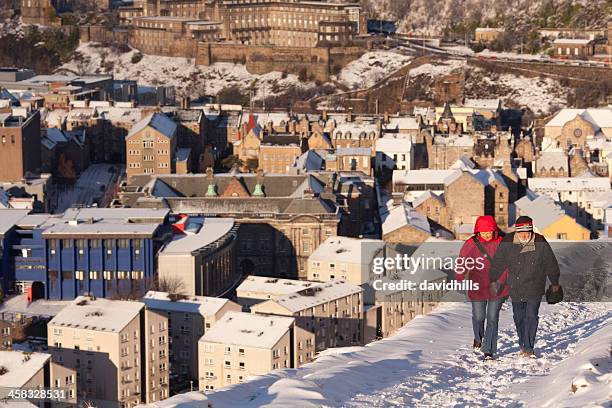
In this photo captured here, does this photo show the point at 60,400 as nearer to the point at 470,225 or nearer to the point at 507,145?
the point at 470,225

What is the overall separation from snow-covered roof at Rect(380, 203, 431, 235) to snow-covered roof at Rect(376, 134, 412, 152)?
43.6 feet

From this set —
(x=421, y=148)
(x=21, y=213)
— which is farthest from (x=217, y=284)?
(x=421, y=148)

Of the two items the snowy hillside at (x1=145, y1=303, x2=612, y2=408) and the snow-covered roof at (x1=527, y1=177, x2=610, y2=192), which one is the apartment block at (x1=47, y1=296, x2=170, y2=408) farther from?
the snow-covered roof at (x1=527, y1=177, x2=610, y2=192)

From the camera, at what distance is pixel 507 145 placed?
69.8 metres

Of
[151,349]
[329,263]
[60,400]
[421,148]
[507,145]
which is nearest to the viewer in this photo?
[60,400]

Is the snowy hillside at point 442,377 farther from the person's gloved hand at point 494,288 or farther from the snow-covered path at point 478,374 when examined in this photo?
the person's gloved hand at point 494,288

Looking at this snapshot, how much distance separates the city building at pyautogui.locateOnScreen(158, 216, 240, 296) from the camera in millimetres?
50156

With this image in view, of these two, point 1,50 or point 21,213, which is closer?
point 21,213

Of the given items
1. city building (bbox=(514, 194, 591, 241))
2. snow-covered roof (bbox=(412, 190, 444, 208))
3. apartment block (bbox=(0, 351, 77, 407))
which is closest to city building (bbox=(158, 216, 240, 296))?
snow-covered roof (bbox=(412, 190, 444, 208))

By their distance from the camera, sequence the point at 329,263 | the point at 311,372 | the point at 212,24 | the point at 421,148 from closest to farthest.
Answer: the point at 311,372, the point at 329,263, the point at 421,148, the point at 212,24

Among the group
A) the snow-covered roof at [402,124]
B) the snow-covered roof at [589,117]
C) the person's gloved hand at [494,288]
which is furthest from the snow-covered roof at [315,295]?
the snow-covered roof at [589,117]

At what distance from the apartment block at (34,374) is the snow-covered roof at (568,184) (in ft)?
110

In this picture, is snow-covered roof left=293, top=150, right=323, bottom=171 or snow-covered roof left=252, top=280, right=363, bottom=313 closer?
snow-covered roof left=252, top=280, right=363, bottom=313

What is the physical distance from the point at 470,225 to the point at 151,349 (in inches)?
858
